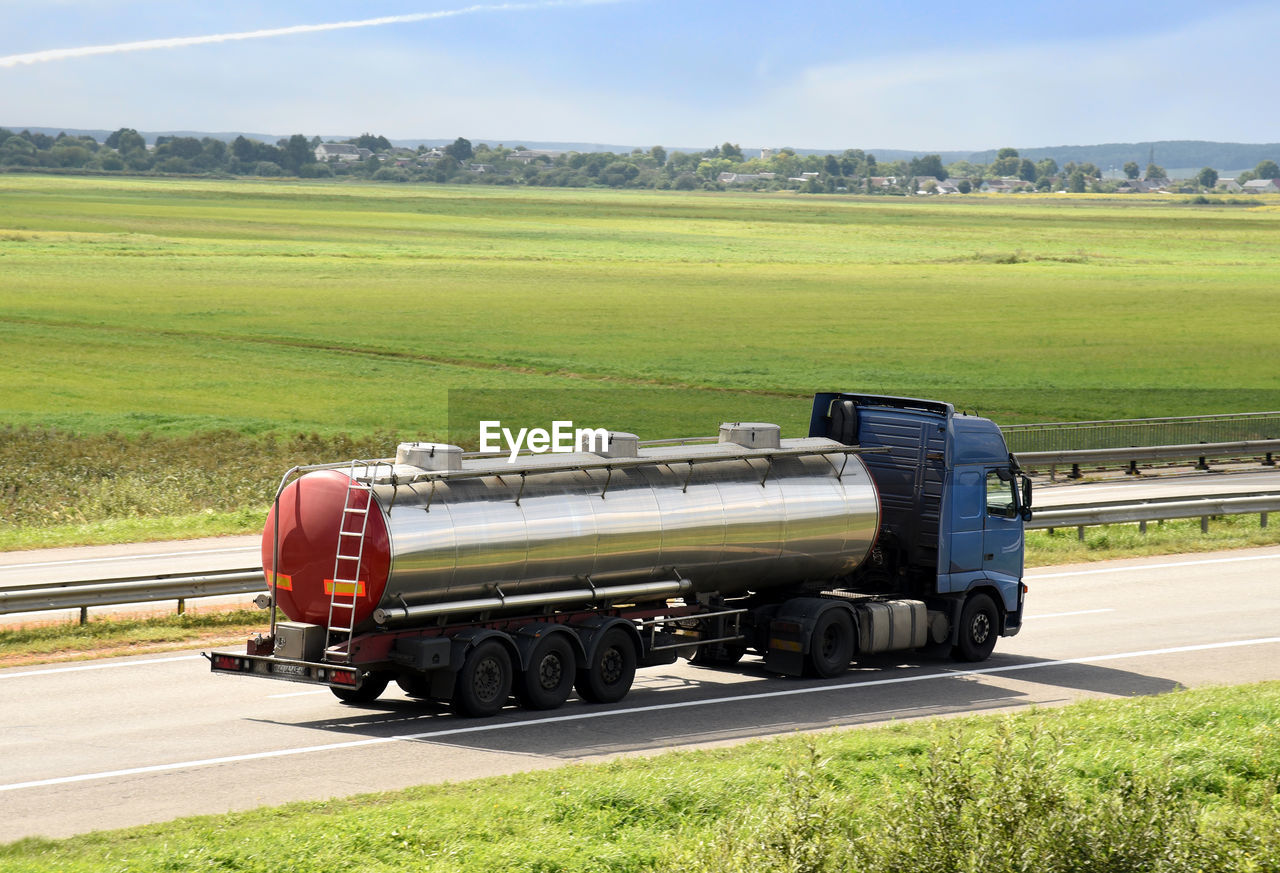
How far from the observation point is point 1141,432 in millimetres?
48469

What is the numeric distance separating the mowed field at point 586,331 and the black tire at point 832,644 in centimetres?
2802

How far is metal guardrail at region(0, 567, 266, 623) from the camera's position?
1997cm

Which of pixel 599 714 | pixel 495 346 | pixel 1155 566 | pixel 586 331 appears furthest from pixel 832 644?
pixel 586 331

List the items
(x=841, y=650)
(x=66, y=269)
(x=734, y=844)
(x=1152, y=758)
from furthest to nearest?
(x=66, y=269)
(x=841, y=650)
(x=1152, y=758)
(x=734, y=844)

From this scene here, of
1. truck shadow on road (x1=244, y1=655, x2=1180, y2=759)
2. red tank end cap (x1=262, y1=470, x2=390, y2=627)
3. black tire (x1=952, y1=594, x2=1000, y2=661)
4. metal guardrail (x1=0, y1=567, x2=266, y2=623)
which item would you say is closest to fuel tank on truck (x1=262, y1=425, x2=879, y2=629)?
red tank end cap (x1=262, y1=470, x2=390, y2=627)

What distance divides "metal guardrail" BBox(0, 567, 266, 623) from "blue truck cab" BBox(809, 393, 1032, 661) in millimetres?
8301

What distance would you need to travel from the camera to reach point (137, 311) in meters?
81.7

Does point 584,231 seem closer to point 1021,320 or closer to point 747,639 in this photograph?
point 1021,320

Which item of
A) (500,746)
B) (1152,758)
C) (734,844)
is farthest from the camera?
(500,746)

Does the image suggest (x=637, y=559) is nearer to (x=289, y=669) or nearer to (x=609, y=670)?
(x=609, y=670)

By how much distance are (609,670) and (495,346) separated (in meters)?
56.1

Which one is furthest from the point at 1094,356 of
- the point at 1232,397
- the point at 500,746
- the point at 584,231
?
the point at 584,231

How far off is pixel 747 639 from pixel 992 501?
157 inches

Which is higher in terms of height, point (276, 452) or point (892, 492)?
point (892, 492)
